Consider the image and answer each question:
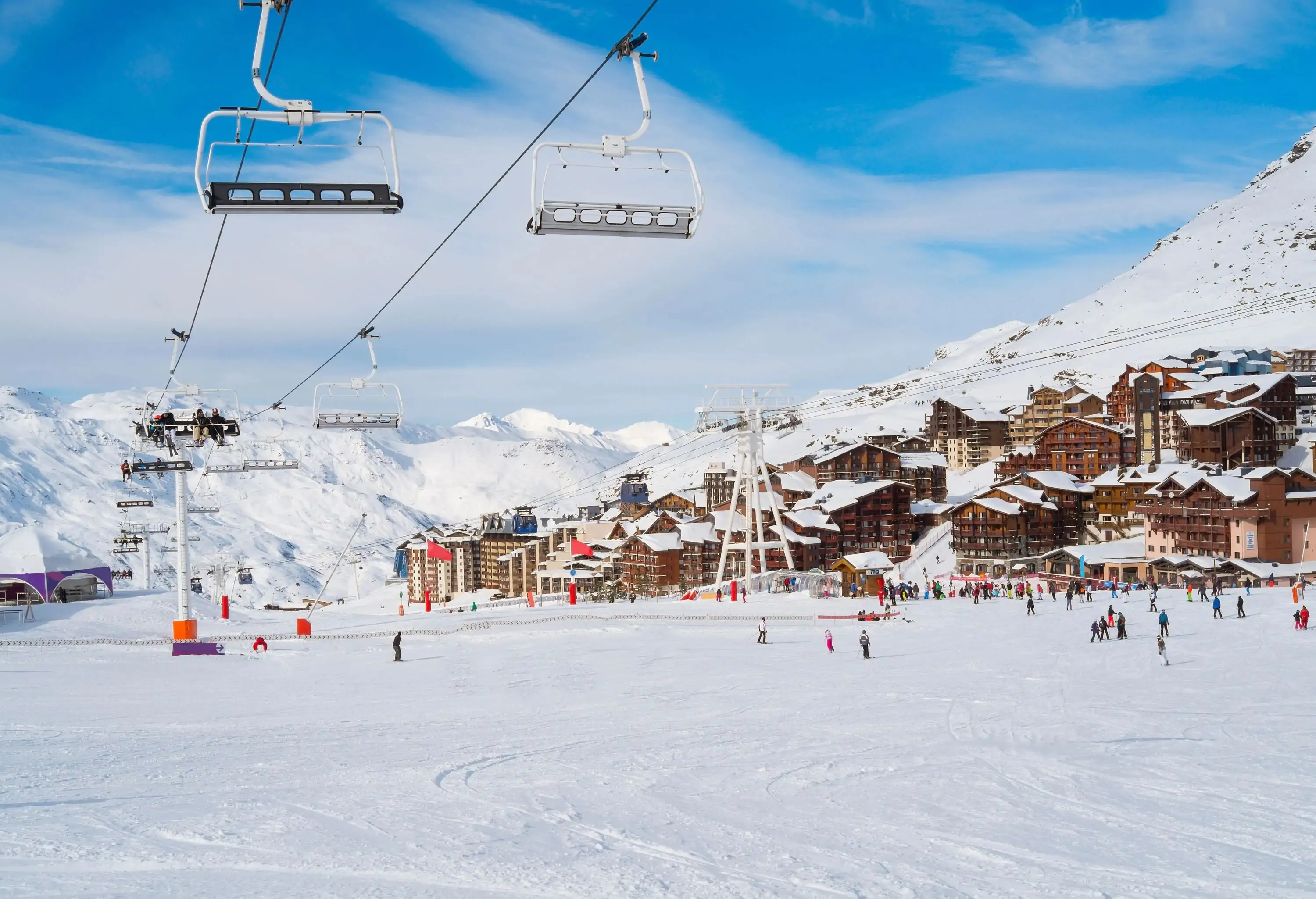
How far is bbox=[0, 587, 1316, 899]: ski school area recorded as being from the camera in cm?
1051

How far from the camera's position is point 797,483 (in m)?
97.7

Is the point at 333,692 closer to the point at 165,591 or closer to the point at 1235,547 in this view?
the point at 165,591

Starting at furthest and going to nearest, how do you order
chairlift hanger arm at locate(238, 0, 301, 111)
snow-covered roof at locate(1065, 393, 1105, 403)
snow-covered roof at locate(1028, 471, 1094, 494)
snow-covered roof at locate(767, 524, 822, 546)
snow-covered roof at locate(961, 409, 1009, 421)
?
snow-covered roof at locate(961, 409, 1009, 421) < snow-covered roof at locate(1065, 393, 1105, 403) < snow-covered roof at locate(1028, 471, 1094, 494) < snow-covered roof at locate(767, 524, 822, 546) < chairlift hanger arm at locate(238, 0, 301, 111)

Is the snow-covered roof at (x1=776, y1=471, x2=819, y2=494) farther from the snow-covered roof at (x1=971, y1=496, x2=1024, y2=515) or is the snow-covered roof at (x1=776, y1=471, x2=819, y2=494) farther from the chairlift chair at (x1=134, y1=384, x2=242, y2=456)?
the chairlift chair at (x1=134, y1=384, x2=242, y2=456)

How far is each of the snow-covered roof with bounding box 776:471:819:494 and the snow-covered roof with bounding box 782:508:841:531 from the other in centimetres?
1576

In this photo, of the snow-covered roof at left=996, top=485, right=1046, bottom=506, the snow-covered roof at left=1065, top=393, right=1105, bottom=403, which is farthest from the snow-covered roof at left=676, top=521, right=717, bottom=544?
the snow-covered roof at left=1065, top=393, right=1105, bottom=403

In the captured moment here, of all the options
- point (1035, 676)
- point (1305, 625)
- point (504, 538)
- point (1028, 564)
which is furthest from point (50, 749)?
point (504, 538)

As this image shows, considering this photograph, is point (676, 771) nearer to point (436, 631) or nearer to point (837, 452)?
point (436, 631)

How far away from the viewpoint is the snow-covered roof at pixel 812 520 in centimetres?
7838

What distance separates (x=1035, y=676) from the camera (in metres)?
26.8

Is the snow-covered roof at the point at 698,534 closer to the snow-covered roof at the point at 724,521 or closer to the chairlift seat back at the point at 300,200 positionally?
the snow-covered roof at the point at 724,521

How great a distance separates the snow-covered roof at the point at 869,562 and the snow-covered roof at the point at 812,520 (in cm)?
304

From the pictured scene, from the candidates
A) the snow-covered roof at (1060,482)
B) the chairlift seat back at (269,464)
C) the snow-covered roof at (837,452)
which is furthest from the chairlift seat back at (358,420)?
the snow-covered roof at (837,452)

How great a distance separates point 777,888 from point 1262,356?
120094 millimetres
